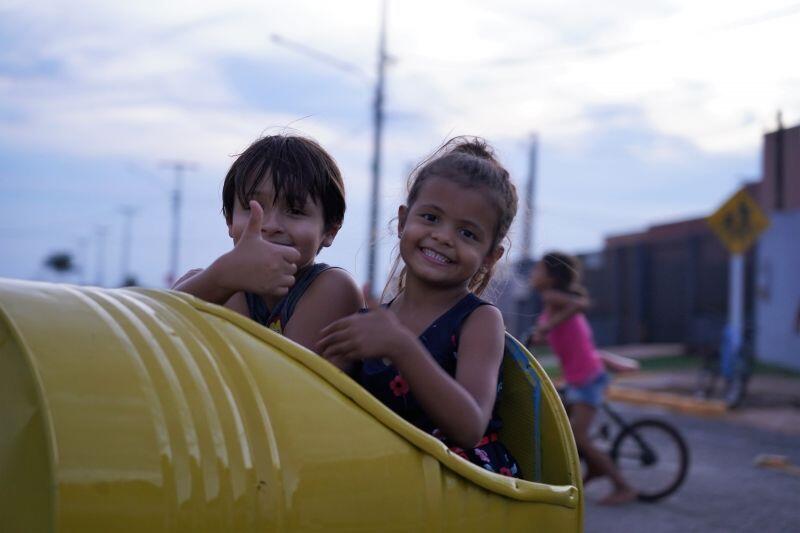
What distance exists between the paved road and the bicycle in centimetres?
14

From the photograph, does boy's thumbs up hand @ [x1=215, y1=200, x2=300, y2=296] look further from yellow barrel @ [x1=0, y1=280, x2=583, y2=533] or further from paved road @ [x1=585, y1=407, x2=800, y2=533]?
paved road @ [x1=585, y1=407, x2=800, y2=533]

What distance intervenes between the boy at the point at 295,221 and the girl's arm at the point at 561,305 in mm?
4383

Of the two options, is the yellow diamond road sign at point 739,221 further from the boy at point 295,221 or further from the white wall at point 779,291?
the boy at point 295,221

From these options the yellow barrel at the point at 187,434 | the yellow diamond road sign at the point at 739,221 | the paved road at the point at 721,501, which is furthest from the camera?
the yellow diamond road sign at the point at 739,221

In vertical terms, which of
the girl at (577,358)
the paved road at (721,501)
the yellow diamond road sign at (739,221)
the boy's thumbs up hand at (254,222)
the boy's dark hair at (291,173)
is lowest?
the paved road at (721,501)

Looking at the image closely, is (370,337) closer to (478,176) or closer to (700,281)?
(478,176)

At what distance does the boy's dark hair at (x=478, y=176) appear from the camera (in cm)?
251

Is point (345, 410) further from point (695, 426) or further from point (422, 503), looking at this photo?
point (695, 426)

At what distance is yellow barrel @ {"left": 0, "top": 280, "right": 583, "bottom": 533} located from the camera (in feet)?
4.98

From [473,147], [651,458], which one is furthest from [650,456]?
[473,147]

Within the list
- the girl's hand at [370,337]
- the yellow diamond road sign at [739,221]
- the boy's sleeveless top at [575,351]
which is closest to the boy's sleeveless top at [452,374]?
the girl's hand at [370,337]

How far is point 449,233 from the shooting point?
2453mm

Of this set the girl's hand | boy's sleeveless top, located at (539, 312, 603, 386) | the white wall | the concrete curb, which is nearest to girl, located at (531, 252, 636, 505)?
boy's sleeveless top, located at (539, 312, 603, 386)

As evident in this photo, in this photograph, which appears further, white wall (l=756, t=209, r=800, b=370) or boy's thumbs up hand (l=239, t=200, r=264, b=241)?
white wall (l=756, t=209, r=800, b=370)
